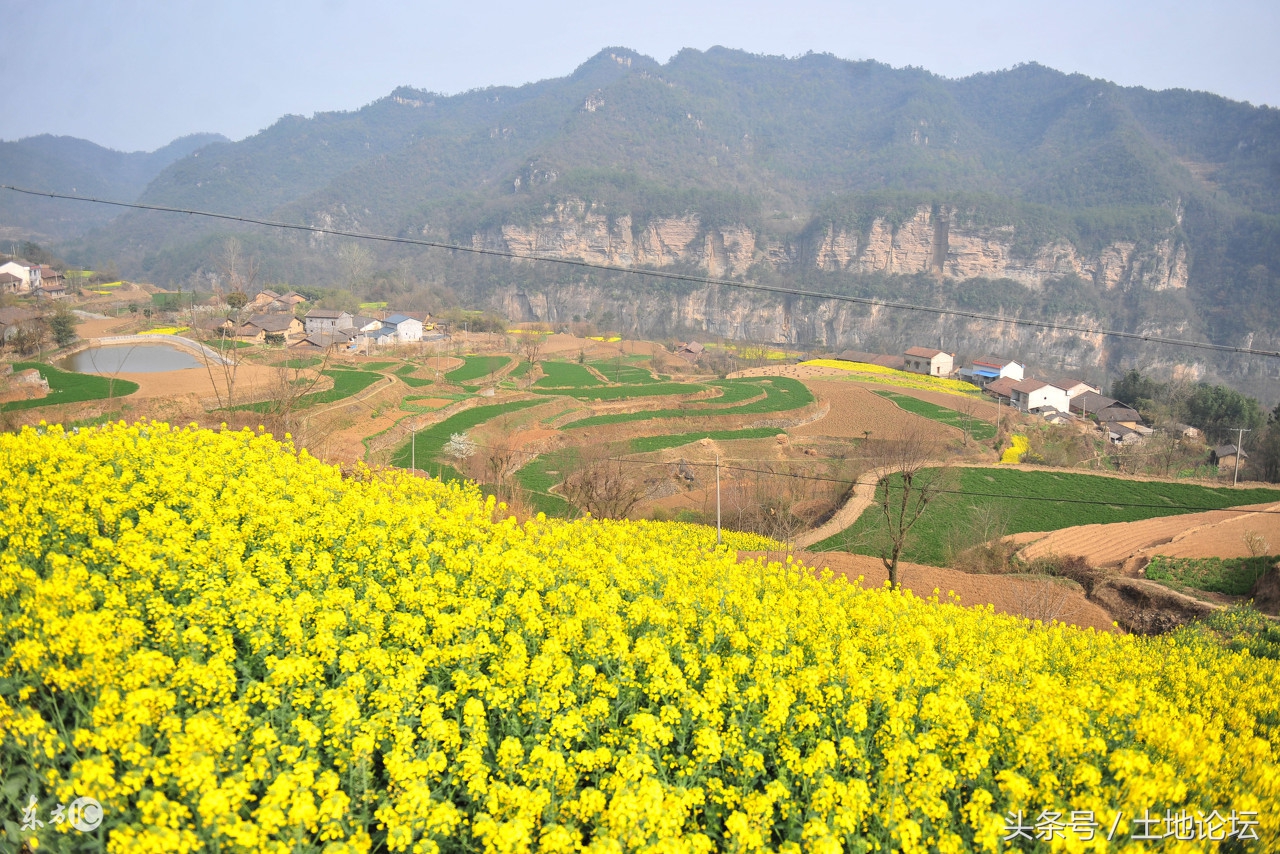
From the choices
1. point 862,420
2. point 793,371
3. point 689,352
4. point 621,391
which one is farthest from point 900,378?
point 621,391

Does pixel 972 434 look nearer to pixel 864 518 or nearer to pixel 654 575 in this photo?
pixel 864 518

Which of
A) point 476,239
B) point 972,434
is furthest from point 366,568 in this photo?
point 476,239

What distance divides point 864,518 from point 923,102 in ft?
678

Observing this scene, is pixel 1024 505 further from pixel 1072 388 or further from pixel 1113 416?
pixel 1072 388

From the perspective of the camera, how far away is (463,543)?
726cm

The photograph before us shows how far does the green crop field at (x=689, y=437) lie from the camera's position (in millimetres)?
34000

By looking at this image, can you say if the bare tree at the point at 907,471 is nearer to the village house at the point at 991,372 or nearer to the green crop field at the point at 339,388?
the green crop field at the point at 339,388

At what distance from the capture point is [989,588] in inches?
719

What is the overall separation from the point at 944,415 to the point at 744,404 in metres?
13.3

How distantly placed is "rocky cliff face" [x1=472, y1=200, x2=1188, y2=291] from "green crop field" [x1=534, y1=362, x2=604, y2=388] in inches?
3049

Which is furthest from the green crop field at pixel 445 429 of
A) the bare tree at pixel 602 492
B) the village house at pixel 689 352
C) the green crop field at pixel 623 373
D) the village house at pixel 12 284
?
the village house at pixel 12 284

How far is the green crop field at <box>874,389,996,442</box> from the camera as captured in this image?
136 ft

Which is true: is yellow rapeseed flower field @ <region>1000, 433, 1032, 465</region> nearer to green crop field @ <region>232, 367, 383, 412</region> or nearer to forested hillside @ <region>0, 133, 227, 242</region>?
green crop field @ <region>232, 367, 383, 412</region>

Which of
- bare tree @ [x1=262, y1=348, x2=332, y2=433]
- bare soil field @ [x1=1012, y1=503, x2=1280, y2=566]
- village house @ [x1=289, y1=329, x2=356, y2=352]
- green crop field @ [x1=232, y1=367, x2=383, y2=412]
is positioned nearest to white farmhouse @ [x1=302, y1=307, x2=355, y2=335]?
village house @ [x1=289, y1=329, x2=356, y2=352]
